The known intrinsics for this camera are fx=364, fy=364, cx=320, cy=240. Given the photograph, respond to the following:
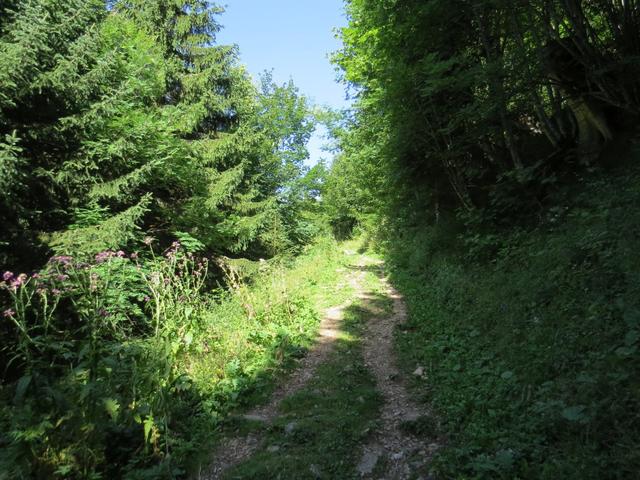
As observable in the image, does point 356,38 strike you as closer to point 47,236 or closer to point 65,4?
point 65,4

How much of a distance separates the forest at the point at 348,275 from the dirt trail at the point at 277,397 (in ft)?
0.18

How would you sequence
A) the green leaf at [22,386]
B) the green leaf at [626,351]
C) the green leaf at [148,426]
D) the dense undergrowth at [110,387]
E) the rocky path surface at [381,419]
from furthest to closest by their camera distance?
1. the green leaf at [148,426]
2. the rocky path surface at [381,419]
3. the dense undergrowth at [110,387]
4. the green leaf at [626,351]
5. the green leaf at [22,386]

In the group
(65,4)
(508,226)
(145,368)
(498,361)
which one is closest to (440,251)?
(508,226)

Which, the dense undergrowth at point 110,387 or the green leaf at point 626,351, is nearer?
the green leaf at point 626,351

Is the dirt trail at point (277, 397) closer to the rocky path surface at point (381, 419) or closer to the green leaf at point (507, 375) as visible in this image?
the rocky path surface at point (381, 419)

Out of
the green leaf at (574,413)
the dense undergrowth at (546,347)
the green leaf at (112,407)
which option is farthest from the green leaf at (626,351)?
the green leaf at (112,407)

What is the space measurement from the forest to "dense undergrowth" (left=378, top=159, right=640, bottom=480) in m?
0.03

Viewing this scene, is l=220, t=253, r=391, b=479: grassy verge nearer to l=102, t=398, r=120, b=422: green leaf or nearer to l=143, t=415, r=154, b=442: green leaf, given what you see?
l=143, t=415, r=154, b=442: green leaf

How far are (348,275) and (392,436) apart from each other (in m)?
10.1

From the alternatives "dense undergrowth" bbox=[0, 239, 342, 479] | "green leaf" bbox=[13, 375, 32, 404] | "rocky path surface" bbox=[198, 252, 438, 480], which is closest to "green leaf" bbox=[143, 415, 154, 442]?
"dense undergrowth" bbox=[0, 239, 342, 479]

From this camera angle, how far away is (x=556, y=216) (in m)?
6.28

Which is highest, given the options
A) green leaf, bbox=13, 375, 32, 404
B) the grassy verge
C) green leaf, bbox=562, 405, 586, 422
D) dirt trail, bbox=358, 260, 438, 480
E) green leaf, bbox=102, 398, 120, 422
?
green leaf, bbox=13, 375, 32, 404

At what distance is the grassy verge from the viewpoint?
3539 mm

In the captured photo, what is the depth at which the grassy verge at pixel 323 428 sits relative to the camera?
11.6ft
